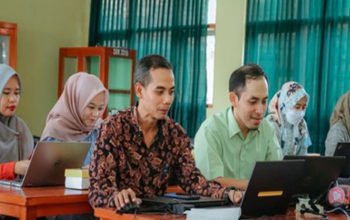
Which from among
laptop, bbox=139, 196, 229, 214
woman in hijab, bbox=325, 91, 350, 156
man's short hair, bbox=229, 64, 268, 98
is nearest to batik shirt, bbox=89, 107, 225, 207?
laptop, bbox=139, 196, 229, 214

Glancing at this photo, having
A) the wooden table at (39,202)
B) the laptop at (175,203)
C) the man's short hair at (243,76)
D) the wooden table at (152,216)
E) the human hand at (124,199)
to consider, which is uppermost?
the man's short hair at (243,76)

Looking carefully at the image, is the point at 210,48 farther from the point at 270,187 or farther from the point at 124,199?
the point at 124,199

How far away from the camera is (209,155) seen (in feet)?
11.0

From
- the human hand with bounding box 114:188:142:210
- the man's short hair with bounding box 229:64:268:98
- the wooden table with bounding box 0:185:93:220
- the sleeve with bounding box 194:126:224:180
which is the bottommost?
the wooden table with bounding box 0:185:93:220

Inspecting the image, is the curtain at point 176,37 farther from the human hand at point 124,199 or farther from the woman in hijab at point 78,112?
the human hand at point 124,199

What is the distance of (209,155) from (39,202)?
919 millimetres

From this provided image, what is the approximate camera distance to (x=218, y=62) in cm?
769

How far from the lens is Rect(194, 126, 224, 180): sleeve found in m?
3.33

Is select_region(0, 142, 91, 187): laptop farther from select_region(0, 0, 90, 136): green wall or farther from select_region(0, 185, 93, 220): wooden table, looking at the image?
select_region(0, 0, 90, 136): green wall

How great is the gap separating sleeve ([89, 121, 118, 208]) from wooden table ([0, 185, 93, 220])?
9.7 inches

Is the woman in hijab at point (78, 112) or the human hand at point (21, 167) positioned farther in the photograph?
the woman in hijab at point (78, 112)

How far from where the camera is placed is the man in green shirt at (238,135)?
3342mm

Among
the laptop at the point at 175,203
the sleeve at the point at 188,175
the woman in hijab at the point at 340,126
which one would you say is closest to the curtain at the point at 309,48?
the woman in hijab at the point at 340,126

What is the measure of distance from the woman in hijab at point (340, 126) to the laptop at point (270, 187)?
9.64 ft
